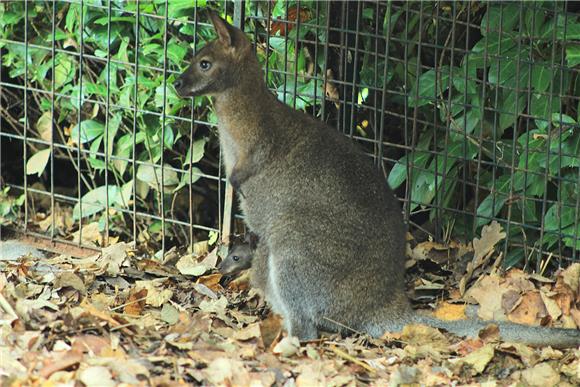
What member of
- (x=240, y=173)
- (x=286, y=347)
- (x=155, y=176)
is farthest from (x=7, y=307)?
(x=155, y=176)

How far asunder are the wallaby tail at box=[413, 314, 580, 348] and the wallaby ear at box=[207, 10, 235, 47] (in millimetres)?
2022

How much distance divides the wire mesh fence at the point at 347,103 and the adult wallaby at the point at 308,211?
24.6 inches

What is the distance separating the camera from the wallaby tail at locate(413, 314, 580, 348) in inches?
239

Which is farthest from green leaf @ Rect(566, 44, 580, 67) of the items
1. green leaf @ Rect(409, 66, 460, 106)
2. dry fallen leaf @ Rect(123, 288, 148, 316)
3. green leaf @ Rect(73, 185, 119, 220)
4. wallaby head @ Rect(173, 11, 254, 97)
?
green leaf @ Rect(73, 185, 119, 220)

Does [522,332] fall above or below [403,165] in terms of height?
below

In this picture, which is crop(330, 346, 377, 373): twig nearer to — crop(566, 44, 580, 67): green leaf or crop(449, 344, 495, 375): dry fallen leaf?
crop(449, 344, 495, 375): dry fallen leaf

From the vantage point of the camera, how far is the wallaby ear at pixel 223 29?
22.0 ft

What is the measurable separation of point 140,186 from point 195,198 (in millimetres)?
582

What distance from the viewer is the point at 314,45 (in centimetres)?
758

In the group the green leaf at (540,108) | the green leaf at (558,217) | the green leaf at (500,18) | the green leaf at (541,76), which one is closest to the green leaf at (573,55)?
the green leaf at (541,76)

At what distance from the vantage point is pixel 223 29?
6703 mm

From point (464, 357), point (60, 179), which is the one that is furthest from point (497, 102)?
point (60, 179)

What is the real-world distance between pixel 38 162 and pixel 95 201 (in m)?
0.60

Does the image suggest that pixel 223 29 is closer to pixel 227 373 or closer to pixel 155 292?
pixel 155 292
